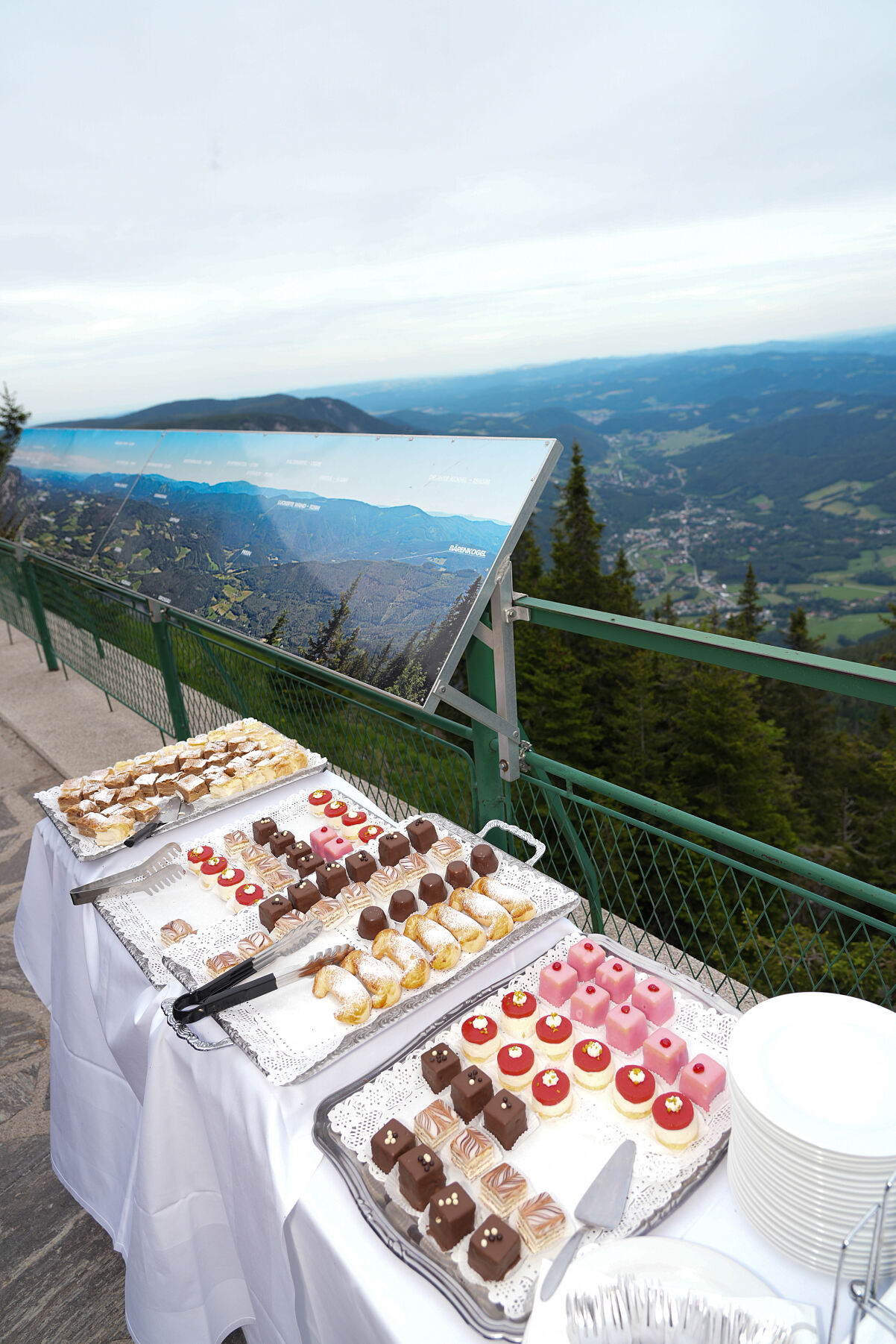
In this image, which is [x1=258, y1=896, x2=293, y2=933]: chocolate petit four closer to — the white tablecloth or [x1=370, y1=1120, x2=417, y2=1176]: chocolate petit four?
the white tablecloth

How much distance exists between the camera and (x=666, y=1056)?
122cm

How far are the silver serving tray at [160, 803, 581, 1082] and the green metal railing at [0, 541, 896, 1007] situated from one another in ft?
0.38

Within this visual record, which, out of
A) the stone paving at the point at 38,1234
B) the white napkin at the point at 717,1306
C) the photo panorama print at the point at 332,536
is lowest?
the stone paving at the point at 38,1234

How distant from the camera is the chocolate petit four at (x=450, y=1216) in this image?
38.9 inches

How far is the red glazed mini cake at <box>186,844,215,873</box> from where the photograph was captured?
6.21 feet

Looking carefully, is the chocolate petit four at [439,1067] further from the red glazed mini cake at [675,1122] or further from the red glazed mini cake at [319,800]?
the red glazed mini cake at [319,800]

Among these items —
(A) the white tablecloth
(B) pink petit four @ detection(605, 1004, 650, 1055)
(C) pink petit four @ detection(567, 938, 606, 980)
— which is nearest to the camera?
(A) the white tablecloth

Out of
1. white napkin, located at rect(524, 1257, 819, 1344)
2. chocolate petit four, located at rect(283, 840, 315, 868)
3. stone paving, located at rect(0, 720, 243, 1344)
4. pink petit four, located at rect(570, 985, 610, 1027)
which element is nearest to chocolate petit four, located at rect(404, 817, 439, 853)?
chocolate petit four, located at rect(283, 840, 315, 868)

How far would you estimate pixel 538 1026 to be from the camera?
131 centimetres

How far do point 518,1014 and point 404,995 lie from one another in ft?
0.76

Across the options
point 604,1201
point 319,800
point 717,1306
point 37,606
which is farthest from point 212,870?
point 37,606

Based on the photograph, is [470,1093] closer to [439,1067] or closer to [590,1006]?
[439,1067]

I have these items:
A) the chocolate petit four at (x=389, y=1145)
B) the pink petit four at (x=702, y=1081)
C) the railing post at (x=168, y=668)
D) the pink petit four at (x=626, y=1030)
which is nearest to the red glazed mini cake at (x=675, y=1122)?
the pink petit four at (x=702, y=1081)

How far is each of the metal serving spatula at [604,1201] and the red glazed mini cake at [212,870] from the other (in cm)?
113
